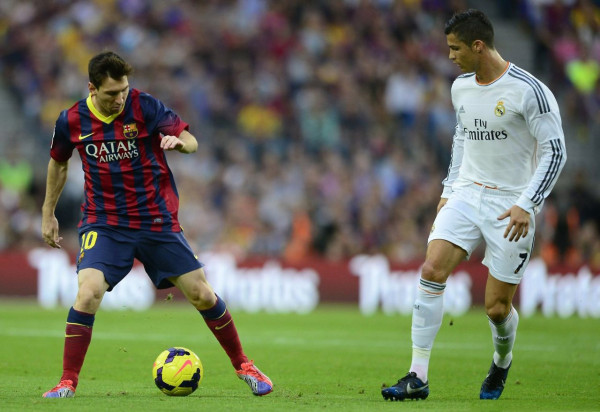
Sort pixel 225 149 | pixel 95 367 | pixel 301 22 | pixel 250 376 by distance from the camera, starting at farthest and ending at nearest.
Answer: pixel 301 22
pixel 225 149
pixel 95 367
pixel 250 376

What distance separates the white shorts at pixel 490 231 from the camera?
24.0 feet

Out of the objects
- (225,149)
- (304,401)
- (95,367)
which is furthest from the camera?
(225,149)

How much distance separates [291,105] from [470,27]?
46.8 feet

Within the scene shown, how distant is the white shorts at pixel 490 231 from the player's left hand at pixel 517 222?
1.05 feet

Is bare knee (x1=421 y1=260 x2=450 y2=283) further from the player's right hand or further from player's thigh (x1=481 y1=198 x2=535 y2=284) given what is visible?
the player's right hand

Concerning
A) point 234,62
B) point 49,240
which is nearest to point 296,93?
point 234,62

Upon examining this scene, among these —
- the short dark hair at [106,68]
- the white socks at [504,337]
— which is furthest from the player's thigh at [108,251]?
the white socks at [504,337]

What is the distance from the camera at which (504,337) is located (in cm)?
757

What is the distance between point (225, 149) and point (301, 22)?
3.40 meters

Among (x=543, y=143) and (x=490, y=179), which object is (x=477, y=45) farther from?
(x=490, y=179)

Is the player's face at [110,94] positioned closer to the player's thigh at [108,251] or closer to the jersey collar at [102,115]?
the jersey collar at [102,115]

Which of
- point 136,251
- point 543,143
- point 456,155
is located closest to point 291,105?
point 456,155

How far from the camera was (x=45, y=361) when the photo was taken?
994 centimetres

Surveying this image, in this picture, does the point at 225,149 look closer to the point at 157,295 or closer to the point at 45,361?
the point at 157,295
